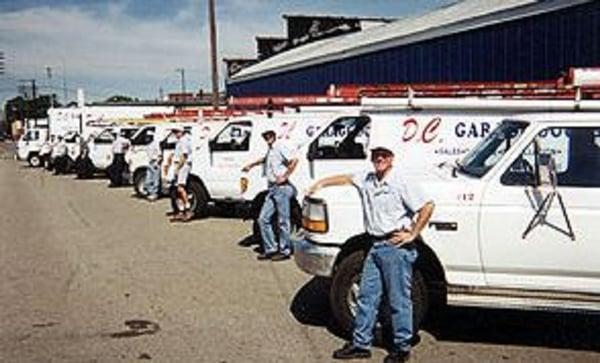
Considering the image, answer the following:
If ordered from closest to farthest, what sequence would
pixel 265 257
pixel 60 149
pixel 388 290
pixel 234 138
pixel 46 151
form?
pixel 388 290
pixel 265 257
pixel 234 138
pixel 60 149
pixel 46 151

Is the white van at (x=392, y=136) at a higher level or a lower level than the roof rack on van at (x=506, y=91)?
lower

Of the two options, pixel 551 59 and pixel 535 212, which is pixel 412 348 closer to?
pixel 535 212

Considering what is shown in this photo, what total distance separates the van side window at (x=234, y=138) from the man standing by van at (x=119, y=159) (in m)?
7.97

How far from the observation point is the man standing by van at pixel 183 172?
14398 millimetres

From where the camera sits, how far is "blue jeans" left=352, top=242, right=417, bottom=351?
578cm

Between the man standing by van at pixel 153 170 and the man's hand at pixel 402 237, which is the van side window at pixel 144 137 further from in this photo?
the man's hand at pixel 402 237

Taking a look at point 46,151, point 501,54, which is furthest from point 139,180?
point 46,151

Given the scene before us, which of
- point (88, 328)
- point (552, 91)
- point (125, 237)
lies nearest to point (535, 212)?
point (552, 91)

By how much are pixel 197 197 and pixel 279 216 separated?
4.49 meters

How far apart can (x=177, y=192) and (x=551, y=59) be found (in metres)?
8.01

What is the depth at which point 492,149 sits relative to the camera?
262 inches

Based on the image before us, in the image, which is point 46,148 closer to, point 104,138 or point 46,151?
point 46,151

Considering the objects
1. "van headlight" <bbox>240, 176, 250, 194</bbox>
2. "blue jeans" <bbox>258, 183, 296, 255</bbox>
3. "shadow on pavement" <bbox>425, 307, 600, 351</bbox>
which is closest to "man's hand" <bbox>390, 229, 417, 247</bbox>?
"shadow on pavement" <bbox>425, 307, 600, 351</bbox>

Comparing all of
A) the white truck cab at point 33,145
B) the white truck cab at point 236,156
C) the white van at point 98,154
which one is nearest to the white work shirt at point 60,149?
the white van at point 98,154
